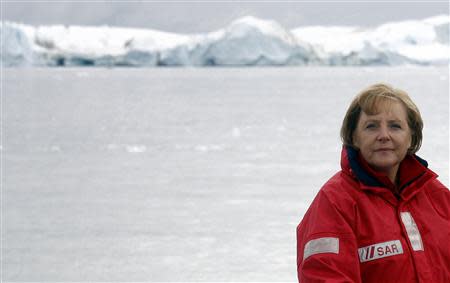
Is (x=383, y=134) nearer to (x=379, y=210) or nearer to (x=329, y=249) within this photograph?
(x=379, y=210)

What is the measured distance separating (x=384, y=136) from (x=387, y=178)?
102 millimetres

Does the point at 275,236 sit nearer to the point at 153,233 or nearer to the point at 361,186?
the point at 153,233

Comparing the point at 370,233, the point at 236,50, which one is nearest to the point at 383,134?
the point at 370,233

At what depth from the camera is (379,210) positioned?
76.8 inches

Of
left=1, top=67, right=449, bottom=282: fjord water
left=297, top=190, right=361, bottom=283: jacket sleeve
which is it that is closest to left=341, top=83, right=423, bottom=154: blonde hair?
left=297, top=190, right=361, bottom=283: jacket sleeve

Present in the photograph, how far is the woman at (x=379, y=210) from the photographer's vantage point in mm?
1893

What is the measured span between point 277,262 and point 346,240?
13.1 feet

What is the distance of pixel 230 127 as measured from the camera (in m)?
20.6

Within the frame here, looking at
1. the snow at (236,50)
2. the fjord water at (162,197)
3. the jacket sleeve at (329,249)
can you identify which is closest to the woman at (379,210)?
the jacket sleeve at (329,249)

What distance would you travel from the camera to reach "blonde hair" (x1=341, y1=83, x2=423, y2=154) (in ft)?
6.62

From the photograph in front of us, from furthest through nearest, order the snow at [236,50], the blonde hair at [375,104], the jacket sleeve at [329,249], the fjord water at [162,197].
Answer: the snow at [236,50]
the fjord water at [162,197]
the blonde hair at [375,104]
the jacket sleeve at [329,249]

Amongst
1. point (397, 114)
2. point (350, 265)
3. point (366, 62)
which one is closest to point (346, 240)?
point (350, 265)

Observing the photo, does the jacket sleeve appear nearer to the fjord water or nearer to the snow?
the fjord water

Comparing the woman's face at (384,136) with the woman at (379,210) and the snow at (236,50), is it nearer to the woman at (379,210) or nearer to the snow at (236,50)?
the woman at (379,210)
